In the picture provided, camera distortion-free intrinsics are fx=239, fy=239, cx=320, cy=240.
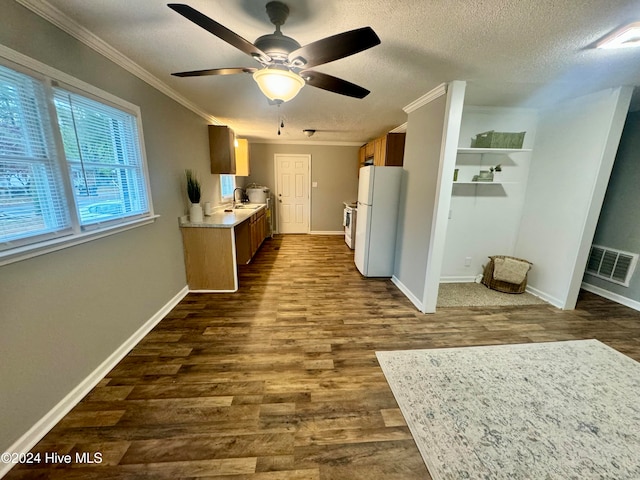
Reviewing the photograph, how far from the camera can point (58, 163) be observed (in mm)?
1448

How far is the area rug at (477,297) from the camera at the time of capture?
9.62ft

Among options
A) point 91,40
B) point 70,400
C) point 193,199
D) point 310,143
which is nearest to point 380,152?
point 310,143

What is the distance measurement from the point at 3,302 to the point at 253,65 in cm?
221

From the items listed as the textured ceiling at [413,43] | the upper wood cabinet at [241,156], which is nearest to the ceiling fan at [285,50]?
the textured ceiling at [413,43]

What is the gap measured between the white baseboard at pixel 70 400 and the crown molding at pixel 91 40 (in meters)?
2.22

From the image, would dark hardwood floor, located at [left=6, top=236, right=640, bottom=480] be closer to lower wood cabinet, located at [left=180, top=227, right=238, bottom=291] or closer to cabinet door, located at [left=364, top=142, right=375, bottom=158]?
lower wood cabinet, located at [left=180, top=227, right=238, bottom=291]

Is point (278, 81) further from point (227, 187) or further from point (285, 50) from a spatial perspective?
point (227, 187)

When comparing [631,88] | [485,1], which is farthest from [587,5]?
[631,88]

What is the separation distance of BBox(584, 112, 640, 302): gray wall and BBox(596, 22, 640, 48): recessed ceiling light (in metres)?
2.16

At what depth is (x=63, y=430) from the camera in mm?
1378

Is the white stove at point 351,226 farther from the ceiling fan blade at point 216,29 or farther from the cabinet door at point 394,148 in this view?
the ceiling fan blade at point 216,29

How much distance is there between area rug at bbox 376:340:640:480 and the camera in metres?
1.24

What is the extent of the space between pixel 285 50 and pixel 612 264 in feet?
14.8

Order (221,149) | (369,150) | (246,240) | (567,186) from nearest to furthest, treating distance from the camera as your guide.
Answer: (567,186) < (221,149) < (246,240) < (369,150)
